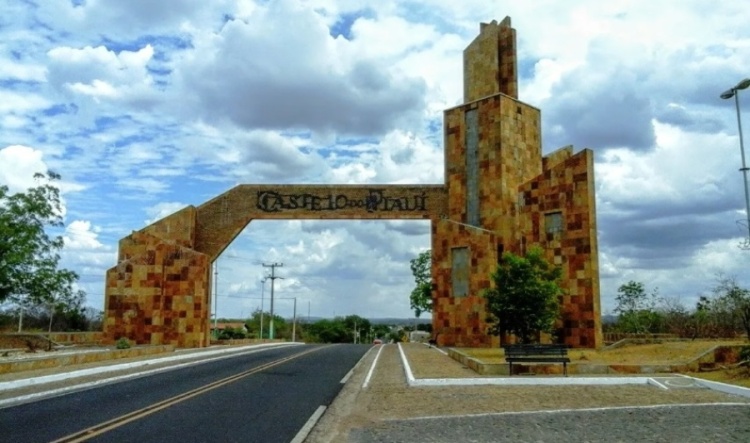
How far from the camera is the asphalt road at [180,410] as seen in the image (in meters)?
9.10

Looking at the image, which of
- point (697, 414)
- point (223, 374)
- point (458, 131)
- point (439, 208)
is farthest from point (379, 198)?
point (697, 414)

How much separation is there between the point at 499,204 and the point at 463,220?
272 cm

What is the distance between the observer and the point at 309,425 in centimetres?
1016

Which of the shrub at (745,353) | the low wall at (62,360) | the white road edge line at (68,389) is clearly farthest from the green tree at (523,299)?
the low wall at (62,360)

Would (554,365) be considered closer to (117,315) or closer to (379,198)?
(379,198)

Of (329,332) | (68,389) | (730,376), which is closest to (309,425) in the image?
(68,389)

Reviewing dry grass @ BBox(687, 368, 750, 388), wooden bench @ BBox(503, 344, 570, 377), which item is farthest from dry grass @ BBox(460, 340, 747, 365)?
wooden bench @ BBox(503, 344, 570, 377)

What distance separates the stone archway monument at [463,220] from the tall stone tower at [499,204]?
0.06 metres

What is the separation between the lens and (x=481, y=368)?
1808 cm

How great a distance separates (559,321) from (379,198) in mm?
12755

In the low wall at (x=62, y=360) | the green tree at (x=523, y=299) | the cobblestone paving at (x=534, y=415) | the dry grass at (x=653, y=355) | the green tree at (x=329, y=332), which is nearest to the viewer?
the cobblestone paving at (x=534, y=415)

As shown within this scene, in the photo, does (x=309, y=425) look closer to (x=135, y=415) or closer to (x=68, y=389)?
(x=135, y=415)

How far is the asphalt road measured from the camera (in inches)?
358

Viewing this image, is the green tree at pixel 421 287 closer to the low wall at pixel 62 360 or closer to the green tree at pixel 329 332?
the low wall at pixel 62 360
